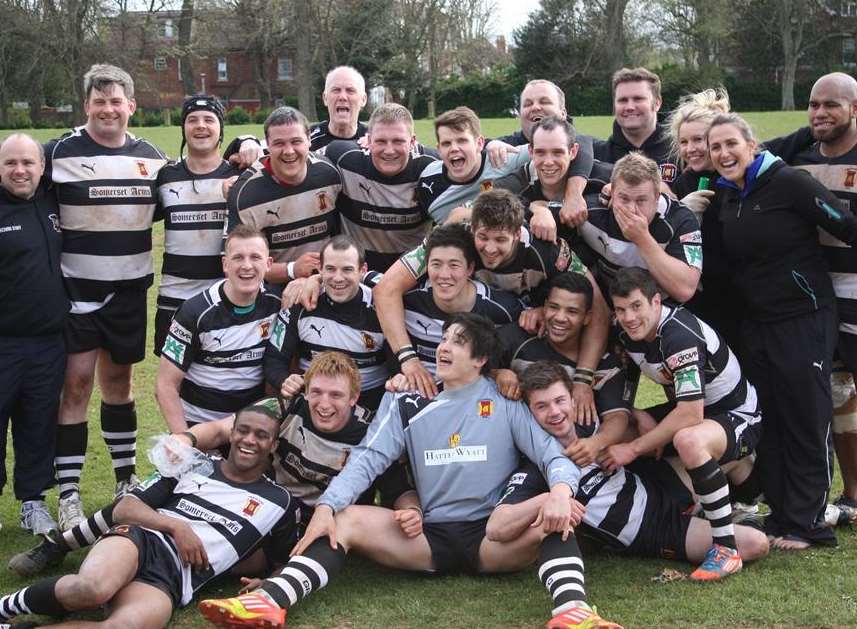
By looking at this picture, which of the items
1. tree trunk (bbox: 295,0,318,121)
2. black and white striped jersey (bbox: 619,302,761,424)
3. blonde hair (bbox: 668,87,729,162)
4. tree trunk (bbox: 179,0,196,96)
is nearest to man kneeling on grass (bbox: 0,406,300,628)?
black and white striped jersey (bbox: 619,302,761,424)

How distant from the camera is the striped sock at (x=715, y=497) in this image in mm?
5043

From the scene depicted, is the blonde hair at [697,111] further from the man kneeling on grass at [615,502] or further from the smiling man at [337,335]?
the smiling man at [337,335]

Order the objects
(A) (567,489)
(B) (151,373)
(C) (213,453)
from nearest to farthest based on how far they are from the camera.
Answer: (A) (567,489) → (C) (213,453) → (B) (151,373)

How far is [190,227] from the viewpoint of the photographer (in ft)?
21.0

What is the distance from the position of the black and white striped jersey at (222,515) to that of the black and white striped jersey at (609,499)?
1143 mm

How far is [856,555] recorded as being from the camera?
5.38 m

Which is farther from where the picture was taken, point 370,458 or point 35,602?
point 370,458

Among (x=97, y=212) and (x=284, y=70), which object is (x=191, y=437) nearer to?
(x=97, y=212)

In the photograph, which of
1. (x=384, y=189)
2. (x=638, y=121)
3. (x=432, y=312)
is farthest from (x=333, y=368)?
(x=638, y=121)

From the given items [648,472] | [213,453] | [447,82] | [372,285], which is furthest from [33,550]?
[447,82]

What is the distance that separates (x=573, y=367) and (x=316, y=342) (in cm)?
149

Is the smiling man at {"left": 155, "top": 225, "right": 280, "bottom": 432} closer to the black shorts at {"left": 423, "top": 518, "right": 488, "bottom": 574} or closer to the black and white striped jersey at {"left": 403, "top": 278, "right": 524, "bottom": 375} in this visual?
the black and white striped jersey at {"left": 403, "top": 278, "right": 524, "bottom": 375}

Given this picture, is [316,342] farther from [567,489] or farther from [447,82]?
[447,82]

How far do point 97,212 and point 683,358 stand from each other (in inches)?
144
